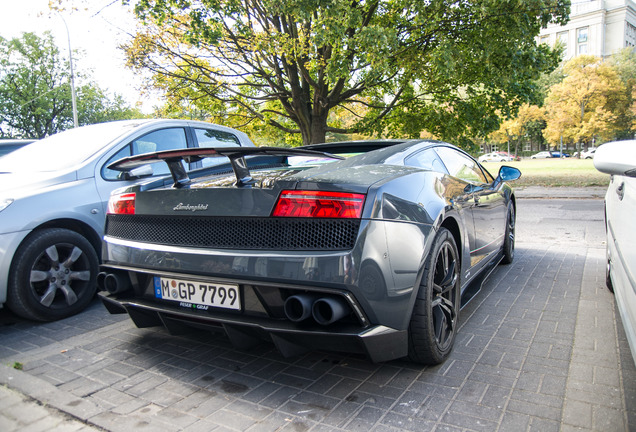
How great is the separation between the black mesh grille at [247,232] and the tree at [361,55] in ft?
29.1

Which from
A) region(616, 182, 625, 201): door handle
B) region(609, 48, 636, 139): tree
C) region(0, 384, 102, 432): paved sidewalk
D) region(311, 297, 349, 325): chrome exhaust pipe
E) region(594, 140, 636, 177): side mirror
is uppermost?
region(609, 48, 636, 139): tree

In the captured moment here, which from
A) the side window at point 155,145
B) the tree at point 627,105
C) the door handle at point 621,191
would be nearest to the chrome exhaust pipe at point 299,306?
the door handle at point 621,191

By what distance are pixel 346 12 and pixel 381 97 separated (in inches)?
258

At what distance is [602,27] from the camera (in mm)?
92875

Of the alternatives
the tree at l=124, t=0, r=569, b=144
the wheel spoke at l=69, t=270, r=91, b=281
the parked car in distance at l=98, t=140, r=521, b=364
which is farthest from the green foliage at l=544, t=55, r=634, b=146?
the wheel spoke at l=69, t=270, r=91, b=281

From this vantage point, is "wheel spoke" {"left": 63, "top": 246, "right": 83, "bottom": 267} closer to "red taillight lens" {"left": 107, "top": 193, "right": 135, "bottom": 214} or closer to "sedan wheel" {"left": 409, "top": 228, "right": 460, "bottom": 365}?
"red taillight lens" {"left": 107, "top": 193, "right": 135, "bottom": 214}

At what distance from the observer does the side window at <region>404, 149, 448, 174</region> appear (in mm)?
3135

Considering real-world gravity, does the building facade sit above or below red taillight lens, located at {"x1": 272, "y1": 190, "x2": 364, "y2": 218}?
above

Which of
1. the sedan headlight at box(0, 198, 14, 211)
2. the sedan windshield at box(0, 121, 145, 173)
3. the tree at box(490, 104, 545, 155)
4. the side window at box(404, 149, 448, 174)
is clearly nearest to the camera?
the side window at box(404, 149, 448, 174)

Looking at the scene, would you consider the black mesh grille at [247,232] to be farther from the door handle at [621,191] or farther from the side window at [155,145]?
the door handle at [621,191]

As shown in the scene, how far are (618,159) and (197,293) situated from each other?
2.15 m

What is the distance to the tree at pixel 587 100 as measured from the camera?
43.9 m

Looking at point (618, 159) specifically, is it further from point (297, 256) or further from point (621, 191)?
point (297, 256)

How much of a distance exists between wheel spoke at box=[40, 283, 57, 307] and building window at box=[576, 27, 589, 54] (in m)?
114
